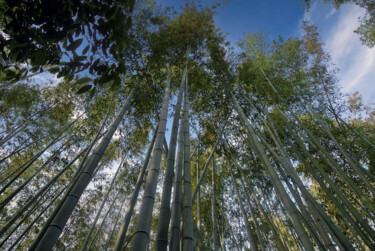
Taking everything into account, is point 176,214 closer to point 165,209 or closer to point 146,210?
point 165,209

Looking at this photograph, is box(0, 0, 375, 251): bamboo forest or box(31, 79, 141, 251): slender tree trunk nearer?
box(31, 79, 141, 251): slender tree trunk

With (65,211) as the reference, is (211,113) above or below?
above

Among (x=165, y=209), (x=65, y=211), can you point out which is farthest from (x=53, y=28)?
(x=165, y=209)

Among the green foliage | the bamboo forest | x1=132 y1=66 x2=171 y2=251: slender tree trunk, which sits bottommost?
x1=132 y1=66 x2=171 y2=251: slender tree trunk

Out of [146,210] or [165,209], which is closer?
[146,210]

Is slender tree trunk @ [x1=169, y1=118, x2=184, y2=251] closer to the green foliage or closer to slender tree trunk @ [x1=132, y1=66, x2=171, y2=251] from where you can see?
slender tree trunk @ [x1=132, y1=66, x2=171, y2=251]

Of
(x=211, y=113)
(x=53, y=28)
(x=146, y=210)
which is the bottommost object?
(x=146, y=210)

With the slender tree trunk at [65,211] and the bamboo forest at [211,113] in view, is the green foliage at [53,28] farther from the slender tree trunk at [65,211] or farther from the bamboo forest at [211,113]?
the bamboo forest at [211,113]

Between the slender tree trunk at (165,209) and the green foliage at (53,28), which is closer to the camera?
the green foliage at (53,28)

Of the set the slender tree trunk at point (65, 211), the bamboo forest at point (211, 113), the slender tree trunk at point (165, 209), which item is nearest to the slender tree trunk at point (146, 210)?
the slender tree trunk at point (165, 209)

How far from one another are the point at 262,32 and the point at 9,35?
593 cm


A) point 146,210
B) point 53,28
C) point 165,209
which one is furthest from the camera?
point 165,209

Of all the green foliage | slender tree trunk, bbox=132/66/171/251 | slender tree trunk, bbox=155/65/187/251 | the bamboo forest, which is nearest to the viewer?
the green foliage

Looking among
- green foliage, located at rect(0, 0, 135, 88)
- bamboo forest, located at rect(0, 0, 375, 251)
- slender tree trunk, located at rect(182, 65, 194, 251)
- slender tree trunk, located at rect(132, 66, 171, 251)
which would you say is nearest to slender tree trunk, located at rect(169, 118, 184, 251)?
slender tree trunk, located at rect(182, 65, 194, 251)
